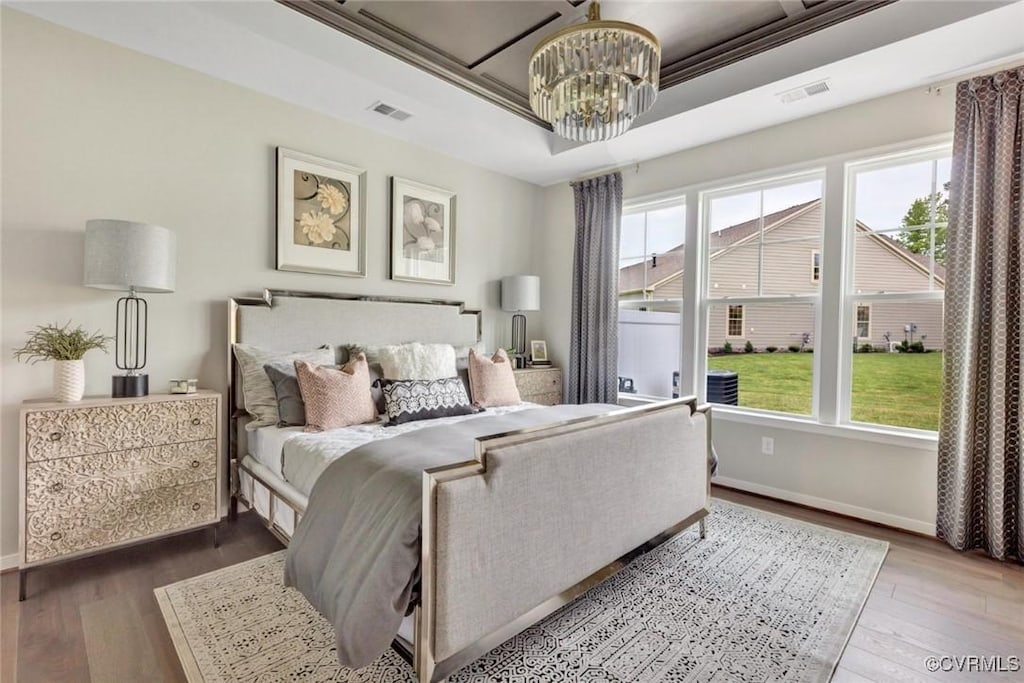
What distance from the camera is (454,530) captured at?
1.41 metres

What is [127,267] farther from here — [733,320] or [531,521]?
[733,320]

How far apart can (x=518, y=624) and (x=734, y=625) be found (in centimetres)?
95

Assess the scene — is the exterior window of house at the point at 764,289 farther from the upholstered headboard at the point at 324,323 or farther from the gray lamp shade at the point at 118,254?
the gray lamp shade at the point at 118,254

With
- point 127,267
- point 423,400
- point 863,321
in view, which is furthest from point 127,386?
point 863,321

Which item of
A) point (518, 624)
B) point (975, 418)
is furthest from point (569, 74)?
point (975, 418)

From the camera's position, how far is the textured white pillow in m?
3.14

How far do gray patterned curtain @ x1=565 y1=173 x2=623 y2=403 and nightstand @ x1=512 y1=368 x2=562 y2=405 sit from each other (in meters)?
0.16

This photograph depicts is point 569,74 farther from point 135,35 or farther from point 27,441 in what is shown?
point 27,441

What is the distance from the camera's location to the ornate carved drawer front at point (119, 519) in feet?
6.74

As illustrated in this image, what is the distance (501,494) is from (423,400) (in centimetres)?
139

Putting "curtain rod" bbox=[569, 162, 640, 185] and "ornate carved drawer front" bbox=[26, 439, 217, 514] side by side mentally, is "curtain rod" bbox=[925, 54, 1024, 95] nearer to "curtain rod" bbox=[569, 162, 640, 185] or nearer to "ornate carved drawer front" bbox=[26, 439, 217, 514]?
"curtain rod" bbox=[569, 162, 640, 185]

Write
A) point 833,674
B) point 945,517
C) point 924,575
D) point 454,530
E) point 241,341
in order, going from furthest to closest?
1. point 241,341
2. point 945,517
3. point 924,575
4. point 833,674
5. point 454,530

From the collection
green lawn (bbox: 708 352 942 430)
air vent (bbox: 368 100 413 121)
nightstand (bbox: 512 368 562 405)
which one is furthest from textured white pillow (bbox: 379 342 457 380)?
green lawn (bbox: 708 352 942 430)

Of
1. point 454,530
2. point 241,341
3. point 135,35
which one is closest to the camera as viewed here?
point 454,530
